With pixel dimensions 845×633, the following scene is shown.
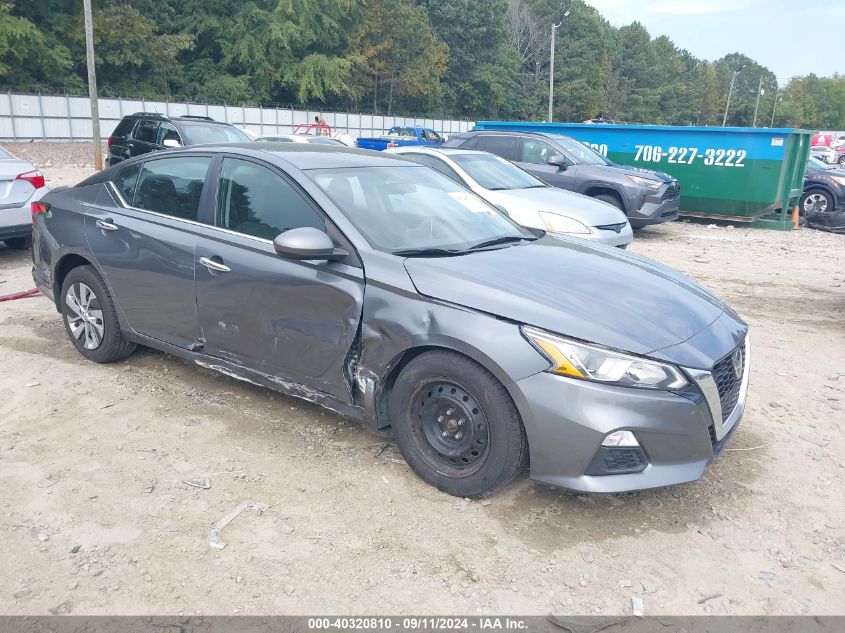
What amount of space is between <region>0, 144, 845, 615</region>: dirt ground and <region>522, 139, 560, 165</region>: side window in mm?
8194

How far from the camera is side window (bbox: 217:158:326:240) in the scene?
3.84 m

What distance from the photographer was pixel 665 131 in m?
14.3

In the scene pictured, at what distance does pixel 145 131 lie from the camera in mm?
13820

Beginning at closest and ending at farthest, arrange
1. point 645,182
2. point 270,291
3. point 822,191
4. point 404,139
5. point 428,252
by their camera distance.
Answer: point 428,252
point 270,291
point 645,182
point 822,191
point 404,139

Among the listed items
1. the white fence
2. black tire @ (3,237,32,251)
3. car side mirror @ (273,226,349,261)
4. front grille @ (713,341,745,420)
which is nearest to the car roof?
car side mirror @ (273,226,349,261)

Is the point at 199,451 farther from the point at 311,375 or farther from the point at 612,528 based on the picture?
the point at 612,528

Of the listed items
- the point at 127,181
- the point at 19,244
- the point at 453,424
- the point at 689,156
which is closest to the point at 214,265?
the point at 127,181

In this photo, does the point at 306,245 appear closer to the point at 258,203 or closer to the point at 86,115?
the point at 258,203

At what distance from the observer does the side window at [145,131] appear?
13.6 meters

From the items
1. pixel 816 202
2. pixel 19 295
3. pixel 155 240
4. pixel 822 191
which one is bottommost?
pixel 19 295

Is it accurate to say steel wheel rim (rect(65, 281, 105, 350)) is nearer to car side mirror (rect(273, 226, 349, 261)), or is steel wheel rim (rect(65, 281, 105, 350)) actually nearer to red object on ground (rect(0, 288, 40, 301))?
car side mirror (rect(273, 226, 349, 261))

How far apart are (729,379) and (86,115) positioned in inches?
1473

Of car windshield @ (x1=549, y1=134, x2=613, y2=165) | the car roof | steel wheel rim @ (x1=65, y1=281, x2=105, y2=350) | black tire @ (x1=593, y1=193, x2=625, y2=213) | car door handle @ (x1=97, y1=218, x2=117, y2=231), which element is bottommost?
steel wheel rim @ (x1=65, y1=281, x2=105, y2=350)

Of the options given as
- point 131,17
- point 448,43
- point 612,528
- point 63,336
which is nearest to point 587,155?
point 63,336
